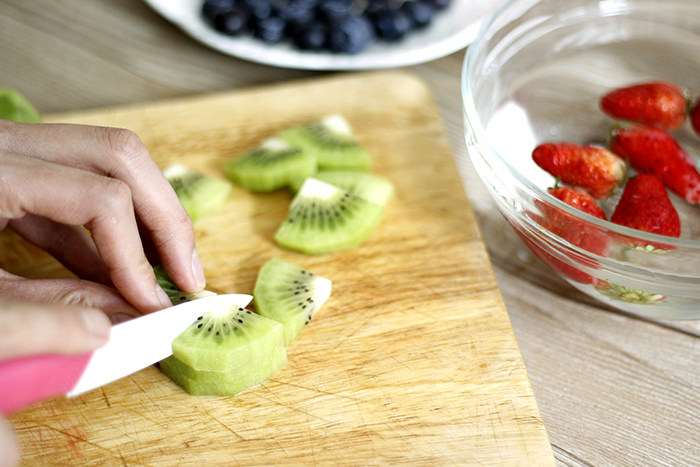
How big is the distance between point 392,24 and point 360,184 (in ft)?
2.37

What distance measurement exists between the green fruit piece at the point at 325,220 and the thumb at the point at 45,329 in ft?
2.02

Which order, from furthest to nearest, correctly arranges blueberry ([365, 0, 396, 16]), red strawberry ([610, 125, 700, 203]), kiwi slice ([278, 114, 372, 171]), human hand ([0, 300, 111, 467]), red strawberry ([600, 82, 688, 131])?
blueberry ([365, 0, 396, 16]), kiwi slice ([278, 114, 372, 171]), red strawberry ([600, 82, 688, 131]), red strawberry ([610, 125, 700, 203]), human hand ([0, 300, 111, 467])

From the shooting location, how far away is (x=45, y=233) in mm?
1442

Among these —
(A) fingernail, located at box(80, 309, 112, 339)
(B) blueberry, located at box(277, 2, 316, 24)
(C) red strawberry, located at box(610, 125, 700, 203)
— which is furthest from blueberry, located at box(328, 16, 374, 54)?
(A) fingernail, located at box(80, 309, 112, 339)

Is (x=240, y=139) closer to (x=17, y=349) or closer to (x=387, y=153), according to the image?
(x=387, y=153)

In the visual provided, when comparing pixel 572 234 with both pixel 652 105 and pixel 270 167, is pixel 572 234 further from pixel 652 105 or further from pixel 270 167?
pixel 270 167

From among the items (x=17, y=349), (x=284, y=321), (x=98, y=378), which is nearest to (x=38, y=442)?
(x=98, y=378)

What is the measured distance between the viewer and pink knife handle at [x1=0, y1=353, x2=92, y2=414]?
3.08 feet

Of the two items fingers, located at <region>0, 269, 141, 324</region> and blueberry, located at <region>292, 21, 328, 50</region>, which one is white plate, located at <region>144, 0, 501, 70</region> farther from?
fingers, located at <region>0, 269, 141, 324</region>

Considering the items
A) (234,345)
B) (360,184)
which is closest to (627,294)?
(360,184)

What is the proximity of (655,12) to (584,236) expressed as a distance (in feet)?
3.39

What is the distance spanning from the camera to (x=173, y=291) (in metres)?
1.38

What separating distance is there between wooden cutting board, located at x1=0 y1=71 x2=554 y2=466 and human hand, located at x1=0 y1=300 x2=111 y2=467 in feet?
1.07

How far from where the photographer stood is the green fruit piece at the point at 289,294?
1.36 meters
